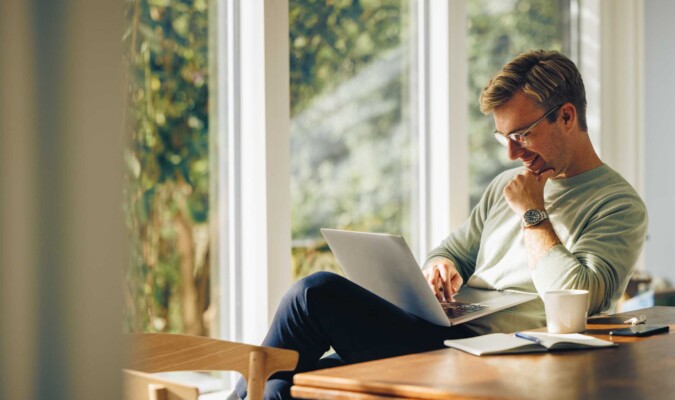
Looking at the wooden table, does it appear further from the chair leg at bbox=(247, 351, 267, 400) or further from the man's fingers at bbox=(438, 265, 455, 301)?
the man's fingers at bbox=(438, 265, 455, 301)

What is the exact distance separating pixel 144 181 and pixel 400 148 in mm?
1047

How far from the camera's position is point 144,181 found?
6.68 ft

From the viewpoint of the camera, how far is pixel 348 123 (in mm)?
2574

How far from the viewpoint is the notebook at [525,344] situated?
3.85 ft

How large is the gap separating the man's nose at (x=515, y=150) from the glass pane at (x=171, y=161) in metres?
0.80

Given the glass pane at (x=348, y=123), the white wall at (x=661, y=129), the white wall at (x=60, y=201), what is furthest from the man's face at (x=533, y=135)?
the white wall at (x=661, y=129)

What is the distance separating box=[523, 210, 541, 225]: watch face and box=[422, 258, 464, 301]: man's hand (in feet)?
0.95

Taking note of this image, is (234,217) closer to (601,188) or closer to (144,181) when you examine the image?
(144,181)

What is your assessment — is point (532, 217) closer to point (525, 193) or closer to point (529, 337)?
point (525, 193)

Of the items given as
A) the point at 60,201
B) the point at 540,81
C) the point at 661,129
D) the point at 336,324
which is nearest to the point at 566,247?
the point at 540,81

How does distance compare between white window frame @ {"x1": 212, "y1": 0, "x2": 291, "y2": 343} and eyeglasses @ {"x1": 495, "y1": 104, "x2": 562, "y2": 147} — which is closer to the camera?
eyeglasses @ {"x1": 495, "y1": 104, "x2": 562, "y2": 147}

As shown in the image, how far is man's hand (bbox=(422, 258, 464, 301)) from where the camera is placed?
1.97m

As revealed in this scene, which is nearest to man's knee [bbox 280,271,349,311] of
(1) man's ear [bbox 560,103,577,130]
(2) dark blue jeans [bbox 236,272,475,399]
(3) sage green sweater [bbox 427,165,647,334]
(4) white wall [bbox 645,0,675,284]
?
(2) dark blue jeans [bbox 236,272,475,399]

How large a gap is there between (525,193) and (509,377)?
3.02 feet
